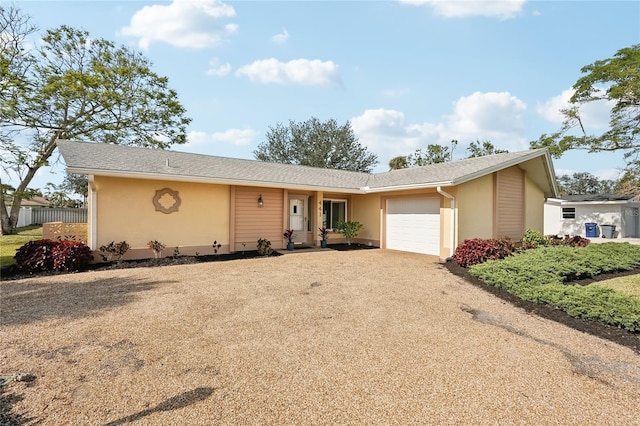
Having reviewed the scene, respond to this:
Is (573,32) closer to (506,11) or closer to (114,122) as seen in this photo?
(506,11)

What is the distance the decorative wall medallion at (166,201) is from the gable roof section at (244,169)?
0.72 metres

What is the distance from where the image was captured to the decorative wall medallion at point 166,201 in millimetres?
10188

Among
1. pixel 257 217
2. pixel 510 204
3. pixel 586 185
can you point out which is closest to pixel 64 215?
pixel 257 217

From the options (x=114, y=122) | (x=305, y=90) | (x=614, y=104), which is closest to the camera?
(x=305, y=90)

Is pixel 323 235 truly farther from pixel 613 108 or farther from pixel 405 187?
pixel 613 108

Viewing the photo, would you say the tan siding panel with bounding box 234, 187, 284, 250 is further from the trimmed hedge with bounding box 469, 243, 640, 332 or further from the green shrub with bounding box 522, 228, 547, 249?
the green shrub with bounding box 522, 228, 547, 249

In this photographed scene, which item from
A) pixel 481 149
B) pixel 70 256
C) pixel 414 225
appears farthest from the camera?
pixel 481 149

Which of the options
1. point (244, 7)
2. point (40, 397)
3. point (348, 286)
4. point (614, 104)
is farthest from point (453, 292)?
point (614, 104)

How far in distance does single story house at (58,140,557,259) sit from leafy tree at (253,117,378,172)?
18172 millimetres

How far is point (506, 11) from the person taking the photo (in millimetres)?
9305

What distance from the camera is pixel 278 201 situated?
12.8 metres

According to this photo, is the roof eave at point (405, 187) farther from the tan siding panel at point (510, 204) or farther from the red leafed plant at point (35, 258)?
the red leafed plant at point (35, 258)

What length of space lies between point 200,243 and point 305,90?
7933 mm

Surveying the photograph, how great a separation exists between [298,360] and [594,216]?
86.9 feet
